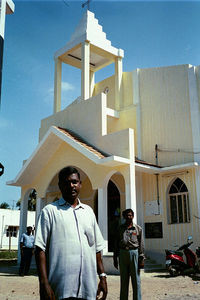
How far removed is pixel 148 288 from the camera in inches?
337

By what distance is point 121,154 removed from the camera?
1259cm

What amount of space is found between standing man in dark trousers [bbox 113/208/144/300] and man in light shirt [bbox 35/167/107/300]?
295cm

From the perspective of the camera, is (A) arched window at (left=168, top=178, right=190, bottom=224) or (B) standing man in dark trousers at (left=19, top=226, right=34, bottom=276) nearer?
(B) standing man in dark trousers at (left=19, top=226, right=34, bottom=276)

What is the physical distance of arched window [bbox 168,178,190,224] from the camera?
1362cm

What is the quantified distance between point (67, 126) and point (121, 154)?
4.08 m

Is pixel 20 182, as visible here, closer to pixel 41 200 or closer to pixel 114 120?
pixel 41 200

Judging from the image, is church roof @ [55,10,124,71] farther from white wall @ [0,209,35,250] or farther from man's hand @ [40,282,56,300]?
white wall @ [0,209,35,250]

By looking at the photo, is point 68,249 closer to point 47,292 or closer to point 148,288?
Answer: point 47,292

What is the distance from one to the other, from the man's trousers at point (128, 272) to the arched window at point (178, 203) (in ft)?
25.3

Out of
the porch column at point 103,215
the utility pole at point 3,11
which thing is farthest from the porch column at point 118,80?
the utility pole at point 3,11

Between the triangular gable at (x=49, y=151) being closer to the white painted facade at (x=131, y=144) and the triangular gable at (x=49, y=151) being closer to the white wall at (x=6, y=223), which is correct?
the white painted facade at (x=131, y=144)

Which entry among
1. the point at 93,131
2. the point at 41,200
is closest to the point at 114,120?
the point at 93,131

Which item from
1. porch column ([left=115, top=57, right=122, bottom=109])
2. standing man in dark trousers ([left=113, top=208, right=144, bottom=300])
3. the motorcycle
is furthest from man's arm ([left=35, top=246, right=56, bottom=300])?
porch column ([left=115, top=57, right=122, bottom=109])

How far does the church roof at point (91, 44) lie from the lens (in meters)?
16.4
